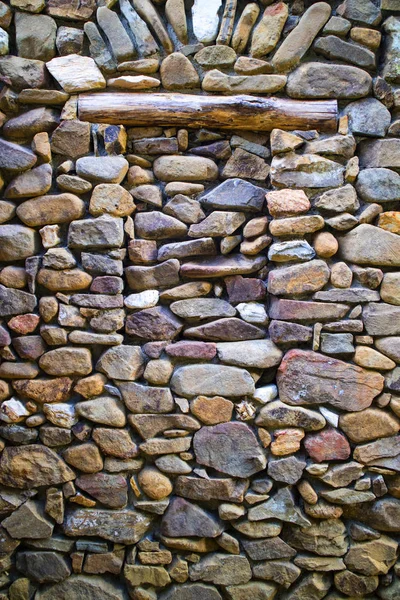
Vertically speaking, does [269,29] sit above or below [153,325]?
above

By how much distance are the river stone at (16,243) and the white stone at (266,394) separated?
118 centimetres

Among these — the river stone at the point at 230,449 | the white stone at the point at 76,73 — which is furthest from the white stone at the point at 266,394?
the white stone at the point at 76,73

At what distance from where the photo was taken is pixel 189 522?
2014 millimetres

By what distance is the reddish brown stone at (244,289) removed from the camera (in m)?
2.08

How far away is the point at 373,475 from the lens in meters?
2.02

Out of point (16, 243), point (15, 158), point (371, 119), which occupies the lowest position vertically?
point (16, 243)

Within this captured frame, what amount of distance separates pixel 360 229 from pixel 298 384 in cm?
72

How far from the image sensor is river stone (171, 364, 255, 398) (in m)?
2.03

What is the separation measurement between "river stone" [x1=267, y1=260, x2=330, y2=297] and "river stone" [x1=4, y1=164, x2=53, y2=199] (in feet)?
3.71

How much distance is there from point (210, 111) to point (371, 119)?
0.72 m

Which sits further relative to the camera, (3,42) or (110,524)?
(3,42)

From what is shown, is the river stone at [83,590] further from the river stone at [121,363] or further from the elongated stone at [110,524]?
the river stone at [121,363]

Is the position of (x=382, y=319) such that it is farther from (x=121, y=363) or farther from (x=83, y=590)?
(x=83, y=590)

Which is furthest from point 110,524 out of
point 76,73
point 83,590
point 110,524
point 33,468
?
point 76,73
